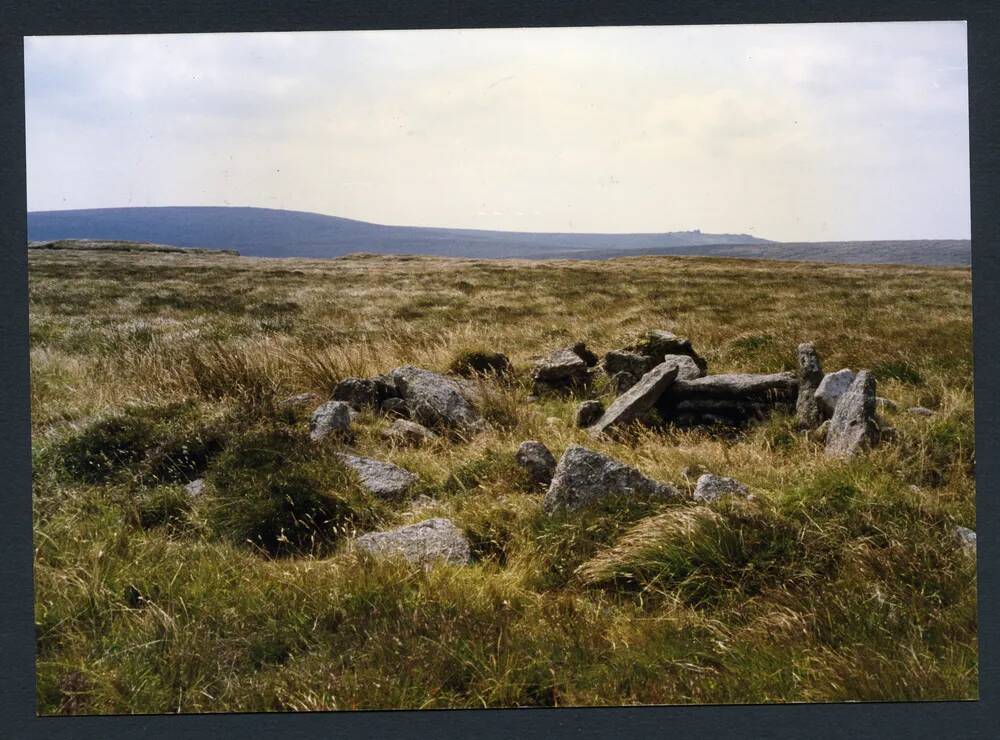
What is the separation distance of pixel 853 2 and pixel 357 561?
493 centimetres

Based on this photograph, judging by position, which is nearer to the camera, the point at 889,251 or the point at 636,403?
the point at 636,403

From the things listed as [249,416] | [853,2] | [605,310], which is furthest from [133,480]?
[605,310]

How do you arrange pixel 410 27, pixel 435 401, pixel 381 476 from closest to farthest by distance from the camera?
pixel 410 27, pixel 381 476, pixel 435 401

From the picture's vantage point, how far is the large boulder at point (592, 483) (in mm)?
5750

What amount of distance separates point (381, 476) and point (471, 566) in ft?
4.64

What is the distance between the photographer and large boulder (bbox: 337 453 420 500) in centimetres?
648

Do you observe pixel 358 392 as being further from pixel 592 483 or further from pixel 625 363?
pixel 592 483

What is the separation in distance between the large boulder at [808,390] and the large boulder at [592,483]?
220 cm

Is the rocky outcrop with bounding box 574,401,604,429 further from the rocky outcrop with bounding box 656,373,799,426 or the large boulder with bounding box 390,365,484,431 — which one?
the large boulder with bounding box 390,365,484,431

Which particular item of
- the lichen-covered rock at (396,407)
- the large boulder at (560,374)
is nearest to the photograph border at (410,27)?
the lichen-covered rock at (396,407)

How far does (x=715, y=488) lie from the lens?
5.86 m

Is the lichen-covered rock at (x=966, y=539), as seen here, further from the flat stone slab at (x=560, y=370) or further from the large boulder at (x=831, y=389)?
the flat stone slab at (x=560, y=370)

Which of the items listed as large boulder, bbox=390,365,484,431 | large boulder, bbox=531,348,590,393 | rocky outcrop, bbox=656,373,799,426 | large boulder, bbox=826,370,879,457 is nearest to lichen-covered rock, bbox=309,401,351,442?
large boulder, bbox=390,365,484,431

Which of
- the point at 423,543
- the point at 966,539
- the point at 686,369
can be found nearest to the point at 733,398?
the point at 686,369
